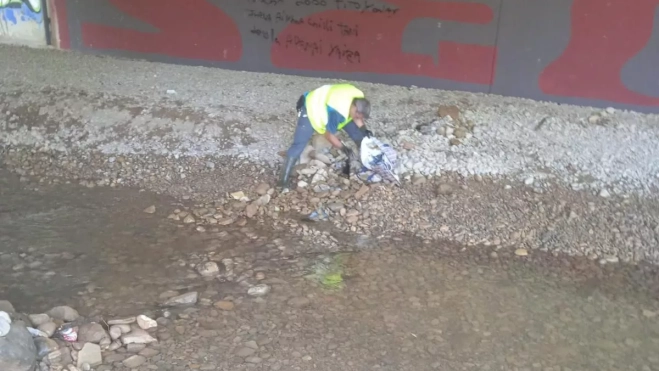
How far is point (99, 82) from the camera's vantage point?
859 cm

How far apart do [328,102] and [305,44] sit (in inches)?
133

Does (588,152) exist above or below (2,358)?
above

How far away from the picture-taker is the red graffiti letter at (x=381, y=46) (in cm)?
786

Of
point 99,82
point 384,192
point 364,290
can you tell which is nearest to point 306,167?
point 384,192

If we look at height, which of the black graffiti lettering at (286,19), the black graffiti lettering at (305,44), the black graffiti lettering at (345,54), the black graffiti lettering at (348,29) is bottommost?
the black graffiti lettering at (345,54)

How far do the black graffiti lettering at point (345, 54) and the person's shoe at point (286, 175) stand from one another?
9.73 ft

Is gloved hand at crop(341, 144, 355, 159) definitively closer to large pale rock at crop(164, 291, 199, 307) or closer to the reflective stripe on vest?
the reflective stripe on vest

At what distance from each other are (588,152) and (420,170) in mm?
1739

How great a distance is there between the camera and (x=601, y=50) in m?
7.30

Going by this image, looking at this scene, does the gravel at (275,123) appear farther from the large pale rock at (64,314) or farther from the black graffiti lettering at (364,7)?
the large pale rock at (64,314)

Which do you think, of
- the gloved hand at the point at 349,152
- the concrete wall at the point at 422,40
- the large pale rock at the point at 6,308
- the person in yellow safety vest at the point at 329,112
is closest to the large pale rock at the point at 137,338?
the large pale rock at the point at 6,308

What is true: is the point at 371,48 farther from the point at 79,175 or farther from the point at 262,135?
the point at 79,175

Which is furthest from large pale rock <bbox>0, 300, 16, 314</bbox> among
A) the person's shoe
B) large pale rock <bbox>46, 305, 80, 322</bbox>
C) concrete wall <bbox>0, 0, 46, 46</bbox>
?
concrete wall <bbox>0, 0, 46, 46</bbox>

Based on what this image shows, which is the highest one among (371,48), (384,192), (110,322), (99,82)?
(371,48)
